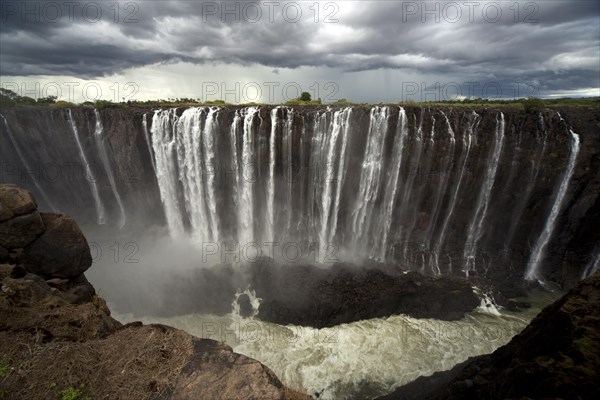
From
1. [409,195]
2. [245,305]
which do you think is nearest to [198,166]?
[245,305]

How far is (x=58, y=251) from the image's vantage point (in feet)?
31.3

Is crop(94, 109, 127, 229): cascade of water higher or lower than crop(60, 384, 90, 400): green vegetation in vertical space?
higher

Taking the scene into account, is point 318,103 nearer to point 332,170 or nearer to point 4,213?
point 332,170

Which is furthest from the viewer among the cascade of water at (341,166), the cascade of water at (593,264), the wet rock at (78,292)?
the cascade of water at (341,166)

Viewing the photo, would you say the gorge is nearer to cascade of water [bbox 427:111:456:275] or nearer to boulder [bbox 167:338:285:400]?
cascade of water [bbox 427:111:456:275]

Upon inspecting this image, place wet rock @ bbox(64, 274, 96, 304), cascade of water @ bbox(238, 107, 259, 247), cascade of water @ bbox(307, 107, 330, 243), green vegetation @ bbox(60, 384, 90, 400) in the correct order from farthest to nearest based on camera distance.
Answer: cascade of water @ bbox(238, 107, 259, 247), cascade of water @ bbox(307, 107, 330, 243), wet rock @ bbox(64, 274, 96, 304), green vegetation @ bbox(60, 384, 90, 400)

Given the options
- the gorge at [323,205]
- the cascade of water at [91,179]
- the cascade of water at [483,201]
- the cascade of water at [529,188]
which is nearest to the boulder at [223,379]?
the gorge at [323,205]

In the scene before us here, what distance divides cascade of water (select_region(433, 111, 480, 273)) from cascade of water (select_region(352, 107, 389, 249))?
4575 mm

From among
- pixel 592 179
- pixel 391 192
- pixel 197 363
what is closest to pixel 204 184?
pixel 391 192

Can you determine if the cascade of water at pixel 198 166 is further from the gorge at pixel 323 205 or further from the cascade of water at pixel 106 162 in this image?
the cascade of water at pixel 106 162

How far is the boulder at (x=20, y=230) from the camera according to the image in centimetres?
849

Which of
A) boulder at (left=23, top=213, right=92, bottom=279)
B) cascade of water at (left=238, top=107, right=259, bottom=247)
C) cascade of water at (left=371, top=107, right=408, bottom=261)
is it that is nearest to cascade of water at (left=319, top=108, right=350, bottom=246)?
cascade of water at (left=371, top=107, right=408, bottom=261)

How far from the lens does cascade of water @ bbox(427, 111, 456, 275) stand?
18.3 metres

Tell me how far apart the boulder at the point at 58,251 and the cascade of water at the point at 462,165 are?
18.8 metres
